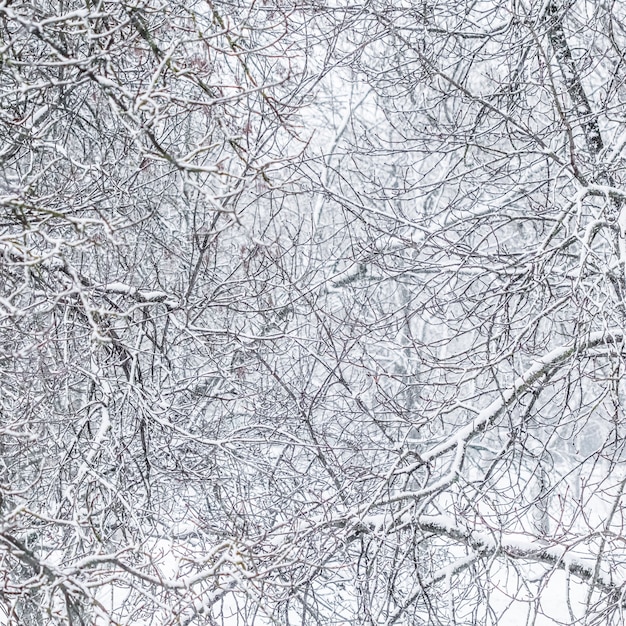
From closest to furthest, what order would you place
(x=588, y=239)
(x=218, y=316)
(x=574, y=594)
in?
(x=588, y=239) < (x=218, y=316) < (x=574, y=594)

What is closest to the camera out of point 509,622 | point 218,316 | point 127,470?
point 127,470

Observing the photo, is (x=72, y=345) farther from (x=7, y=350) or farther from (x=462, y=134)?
(x=462, y=134)

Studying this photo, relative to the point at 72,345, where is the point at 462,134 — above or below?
above

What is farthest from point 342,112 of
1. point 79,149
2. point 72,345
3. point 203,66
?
point 72,345

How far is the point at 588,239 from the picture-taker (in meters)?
4.41

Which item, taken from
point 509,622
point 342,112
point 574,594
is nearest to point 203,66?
point 342,112

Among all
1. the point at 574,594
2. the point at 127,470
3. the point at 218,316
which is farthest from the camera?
the point at 574,594

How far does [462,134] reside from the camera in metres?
6.00

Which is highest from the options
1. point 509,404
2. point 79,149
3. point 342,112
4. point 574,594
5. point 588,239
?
point 342,112

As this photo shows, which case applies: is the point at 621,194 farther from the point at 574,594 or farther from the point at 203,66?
the point at 574,594

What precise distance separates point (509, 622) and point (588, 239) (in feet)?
33.9

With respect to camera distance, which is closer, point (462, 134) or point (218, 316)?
point (462, 134)

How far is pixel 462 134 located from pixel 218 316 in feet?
13.0

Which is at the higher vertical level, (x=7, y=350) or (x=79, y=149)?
(x=79, y=149)
